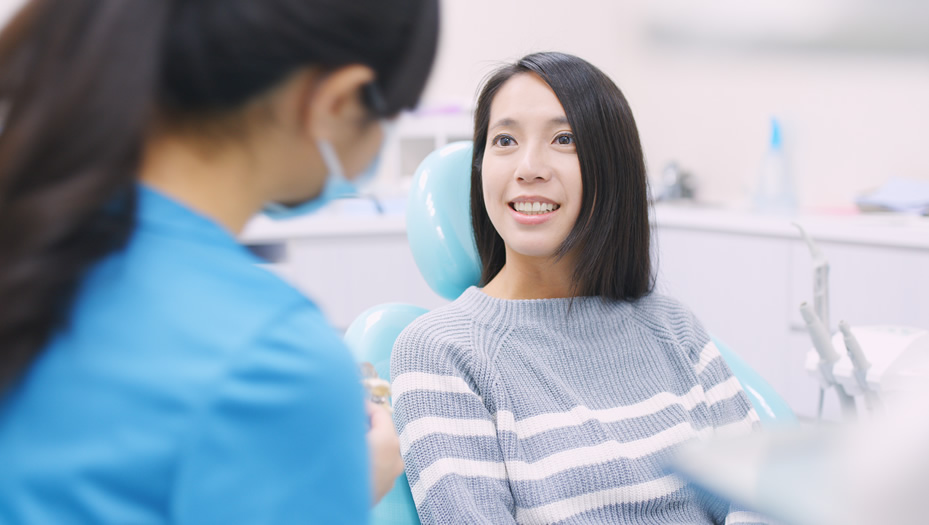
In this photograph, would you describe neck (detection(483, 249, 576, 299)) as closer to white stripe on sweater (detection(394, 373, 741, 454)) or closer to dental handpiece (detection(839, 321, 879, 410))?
white stripe on sweater (detection(394, 373, 741, 454))

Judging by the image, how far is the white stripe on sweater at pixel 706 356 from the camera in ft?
4.59

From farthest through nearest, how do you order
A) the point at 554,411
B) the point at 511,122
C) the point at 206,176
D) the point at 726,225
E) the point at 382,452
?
the point at 726,225 → the point at 511,122 → the point at 554,411 → the point at 382,452 → the point at 206,176

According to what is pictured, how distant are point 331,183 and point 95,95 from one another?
0.60 feet

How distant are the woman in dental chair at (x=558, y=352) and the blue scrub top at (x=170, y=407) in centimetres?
65

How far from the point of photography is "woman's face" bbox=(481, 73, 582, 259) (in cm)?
131

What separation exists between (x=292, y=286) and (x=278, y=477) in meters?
0.12

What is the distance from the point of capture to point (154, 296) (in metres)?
0.49

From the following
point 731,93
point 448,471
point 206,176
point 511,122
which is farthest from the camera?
point 731,93

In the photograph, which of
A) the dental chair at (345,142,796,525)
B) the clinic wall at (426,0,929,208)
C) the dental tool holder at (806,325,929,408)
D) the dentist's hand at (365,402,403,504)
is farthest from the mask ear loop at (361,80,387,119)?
the clinic wall at (426,0,929,208)

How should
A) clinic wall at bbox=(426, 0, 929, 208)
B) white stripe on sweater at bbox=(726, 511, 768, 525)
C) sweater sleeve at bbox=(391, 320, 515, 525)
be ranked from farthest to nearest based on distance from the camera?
clinic wall at bbox=(426, 0, 929, 208) < white stripe on sweater at bbox=(726, 511, 768, 525) < sweater sleeve at bbox=(391, 320, 515, 525)

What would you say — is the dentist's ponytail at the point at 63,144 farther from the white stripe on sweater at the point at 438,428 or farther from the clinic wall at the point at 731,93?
the clinic wall at the point at 731,93

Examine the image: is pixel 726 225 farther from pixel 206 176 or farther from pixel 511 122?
pixel 206 176

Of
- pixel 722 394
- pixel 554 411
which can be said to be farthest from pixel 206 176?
pixel 722 394

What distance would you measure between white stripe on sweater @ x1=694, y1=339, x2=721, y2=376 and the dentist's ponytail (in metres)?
1.10
